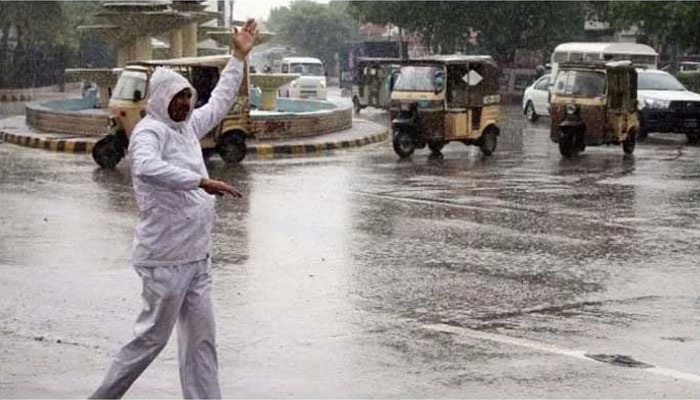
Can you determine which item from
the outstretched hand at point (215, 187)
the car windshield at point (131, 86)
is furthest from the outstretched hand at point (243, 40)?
the car windshield at point (131, 86)

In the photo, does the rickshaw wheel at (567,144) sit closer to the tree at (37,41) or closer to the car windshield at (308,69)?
the car windshield at (308,69)

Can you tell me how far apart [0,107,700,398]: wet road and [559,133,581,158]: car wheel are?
4265 millimetres

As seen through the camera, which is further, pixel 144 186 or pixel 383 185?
pixel 383 185

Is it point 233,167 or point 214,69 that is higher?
point 214,69

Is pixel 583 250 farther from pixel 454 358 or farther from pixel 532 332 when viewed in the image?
pixel 454 358

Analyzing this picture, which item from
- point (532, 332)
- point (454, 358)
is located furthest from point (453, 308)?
point (454, 358)

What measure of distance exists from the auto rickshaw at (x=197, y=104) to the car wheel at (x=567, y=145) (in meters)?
5.58

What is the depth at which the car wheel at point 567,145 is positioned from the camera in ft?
77.0

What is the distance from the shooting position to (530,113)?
3647 cm

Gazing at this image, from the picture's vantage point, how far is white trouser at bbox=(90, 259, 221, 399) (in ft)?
20.2

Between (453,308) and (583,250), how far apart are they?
10.8ft

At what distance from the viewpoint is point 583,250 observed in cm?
1235

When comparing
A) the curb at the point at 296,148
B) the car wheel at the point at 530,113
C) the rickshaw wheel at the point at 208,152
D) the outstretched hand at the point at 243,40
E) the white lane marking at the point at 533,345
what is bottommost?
the car wheel at the point at 530,113

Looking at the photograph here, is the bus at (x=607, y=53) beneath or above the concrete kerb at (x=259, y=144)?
above
